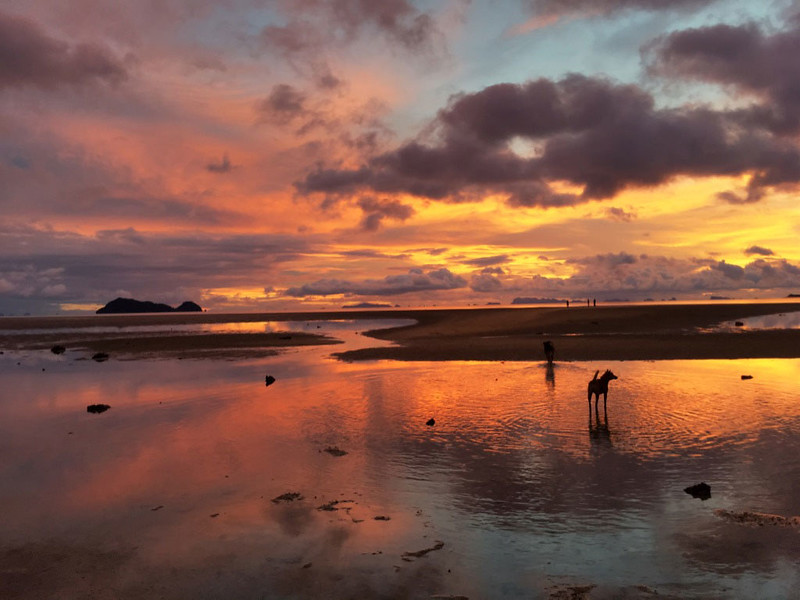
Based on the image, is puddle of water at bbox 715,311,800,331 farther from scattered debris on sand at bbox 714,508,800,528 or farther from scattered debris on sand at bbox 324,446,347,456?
scattered debris on sand at bbox 324,446,347,456

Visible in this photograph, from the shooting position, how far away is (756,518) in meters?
9.19

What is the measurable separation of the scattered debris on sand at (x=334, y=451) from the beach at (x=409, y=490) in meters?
0.09

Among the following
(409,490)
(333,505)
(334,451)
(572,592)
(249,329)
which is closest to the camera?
(572,592)

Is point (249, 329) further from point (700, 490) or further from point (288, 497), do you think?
point (700, 490)

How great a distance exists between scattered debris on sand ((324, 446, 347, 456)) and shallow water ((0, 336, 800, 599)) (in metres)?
0.21

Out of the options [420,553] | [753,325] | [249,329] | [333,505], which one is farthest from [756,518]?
[249,329]

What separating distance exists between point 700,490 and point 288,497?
26.3 ft

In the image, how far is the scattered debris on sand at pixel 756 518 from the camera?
29.5ft

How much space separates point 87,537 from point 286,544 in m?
3.69

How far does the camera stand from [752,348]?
119ft

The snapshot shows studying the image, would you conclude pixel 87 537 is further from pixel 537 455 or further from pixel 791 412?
pixel 791 412

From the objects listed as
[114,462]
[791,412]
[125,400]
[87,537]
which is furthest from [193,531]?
[791,412]

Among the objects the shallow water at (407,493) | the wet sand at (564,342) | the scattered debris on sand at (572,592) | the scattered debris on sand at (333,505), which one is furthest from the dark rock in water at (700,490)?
the wet sand at (564,342)

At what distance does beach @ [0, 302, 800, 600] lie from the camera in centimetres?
774
